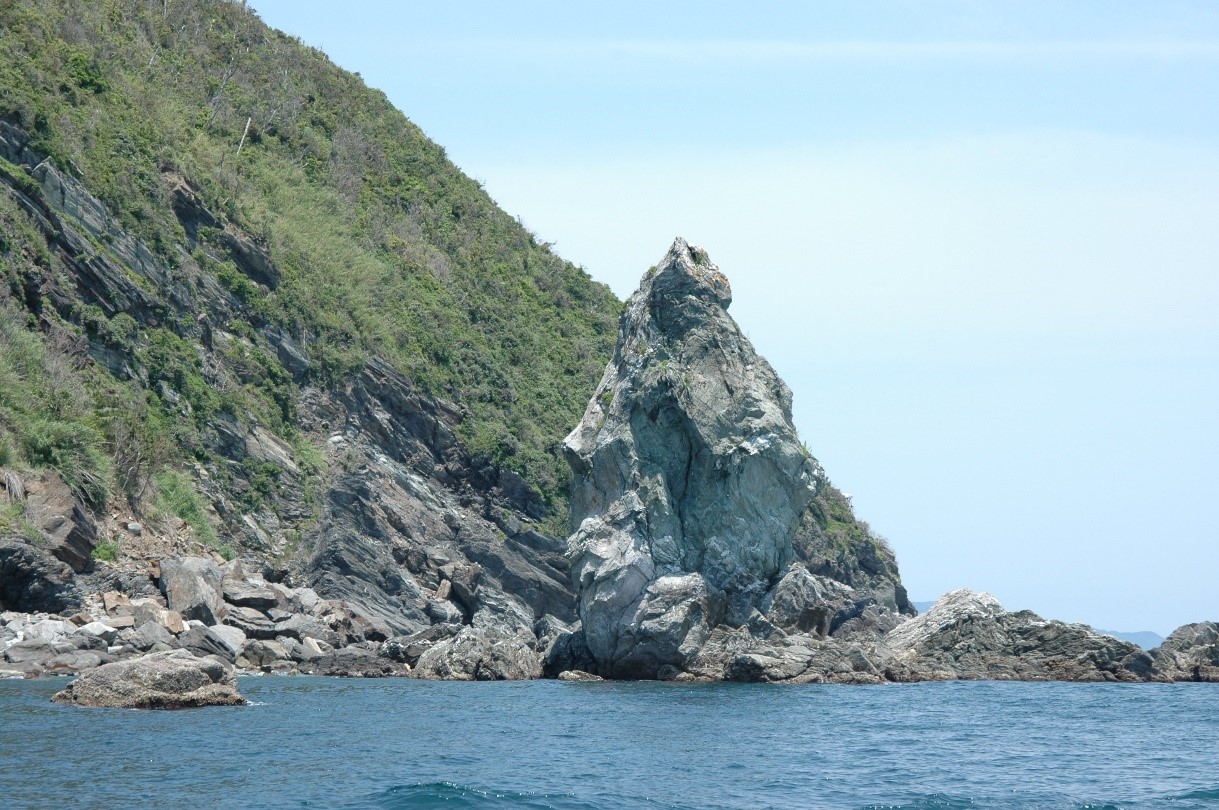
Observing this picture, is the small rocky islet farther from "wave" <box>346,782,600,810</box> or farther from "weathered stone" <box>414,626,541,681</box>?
"wave" <box>346,782,600,810</box>

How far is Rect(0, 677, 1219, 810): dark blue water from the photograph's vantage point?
2214 cm

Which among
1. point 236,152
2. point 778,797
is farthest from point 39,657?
point 236,152

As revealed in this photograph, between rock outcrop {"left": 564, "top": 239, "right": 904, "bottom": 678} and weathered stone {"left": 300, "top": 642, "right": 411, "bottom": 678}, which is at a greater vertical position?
rock outcrop {"left": 564, "top": 239, "right": 904, "bottom": 678}

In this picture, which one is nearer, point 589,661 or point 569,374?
point 589,661

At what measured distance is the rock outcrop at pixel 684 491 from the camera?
44781mm

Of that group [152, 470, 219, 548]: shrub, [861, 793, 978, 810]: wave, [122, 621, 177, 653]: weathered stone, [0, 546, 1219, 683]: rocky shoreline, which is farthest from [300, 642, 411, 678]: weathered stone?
[861, 793, 978, 810]: wave

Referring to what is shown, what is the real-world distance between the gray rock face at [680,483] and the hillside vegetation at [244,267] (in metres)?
16.3

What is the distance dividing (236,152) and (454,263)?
1517 cm

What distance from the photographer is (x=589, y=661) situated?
46.3 meters

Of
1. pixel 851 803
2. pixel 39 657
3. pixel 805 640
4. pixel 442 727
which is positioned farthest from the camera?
pixel 805 640

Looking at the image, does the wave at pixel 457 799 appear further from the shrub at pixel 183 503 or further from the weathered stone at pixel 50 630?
the shrub at pixel 183 503

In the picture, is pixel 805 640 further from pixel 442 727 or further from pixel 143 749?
pixel 143 749

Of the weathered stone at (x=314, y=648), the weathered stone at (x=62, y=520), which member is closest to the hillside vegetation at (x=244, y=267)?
the weathered stone at (x=62, y=520)

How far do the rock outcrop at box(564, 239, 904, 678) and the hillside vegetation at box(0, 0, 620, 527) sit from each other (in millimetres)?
16323
